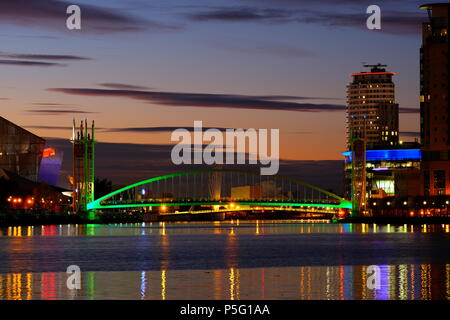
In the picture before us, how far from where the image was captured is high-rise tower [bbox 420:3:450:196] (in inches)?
6983

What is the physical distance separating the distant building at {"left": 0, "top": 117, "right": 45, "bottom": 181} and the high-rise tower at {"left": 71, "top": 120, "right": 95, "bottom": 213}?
7.36 metres

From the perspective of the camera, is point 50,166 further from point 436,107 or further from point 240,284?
point 240,284

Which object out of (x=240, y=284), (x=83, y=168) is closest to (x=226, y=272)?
(x=240, y=284)

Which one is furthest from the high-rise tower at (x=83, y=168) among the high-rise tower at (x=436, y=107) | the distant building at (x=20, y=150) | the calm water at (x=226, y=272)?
the calm water at (x=226, y=272)

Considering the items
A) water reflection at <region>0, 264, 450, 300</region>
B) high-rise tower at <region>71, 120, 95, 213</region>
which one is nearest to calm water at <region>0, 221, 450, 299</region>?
water reflection at <region>0, 264, 450, 300</region>

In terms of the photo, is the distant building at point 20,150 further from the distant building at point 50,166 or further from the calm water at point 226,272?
the calm water at point 226,272

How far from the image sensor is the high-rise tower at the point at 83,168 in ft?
568

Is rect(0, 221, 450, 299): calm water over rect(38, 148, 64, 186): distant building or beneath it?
beneath

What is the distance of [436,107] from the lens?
586ft

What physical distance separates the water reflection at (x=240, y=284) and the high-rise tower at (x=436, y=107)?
12807cm

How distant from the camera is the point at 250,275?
48062mm

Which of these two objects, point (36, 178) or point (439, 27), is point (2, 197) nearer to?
point (36, 178)

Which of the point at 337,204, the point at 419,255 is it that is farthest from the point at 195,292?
the point at 337,204

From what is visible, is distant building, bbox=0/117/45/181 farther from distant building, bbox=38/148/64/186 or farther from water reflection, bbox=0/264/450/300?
water reflection, bbox=0/264/450/300
